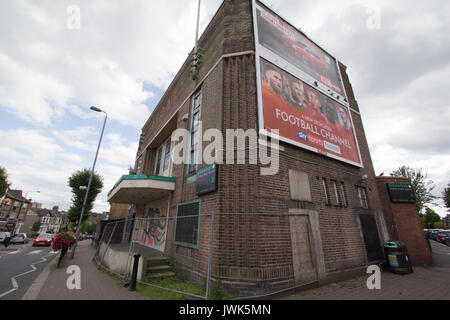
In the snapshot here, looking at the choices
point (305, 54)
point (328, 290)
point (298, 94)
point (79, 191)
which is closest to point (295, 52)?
point (305, 54)

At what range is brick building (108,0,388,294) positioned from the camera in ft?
19.1

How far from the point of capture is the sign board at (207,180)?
22.0ft

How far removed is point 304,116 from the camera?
906 cm

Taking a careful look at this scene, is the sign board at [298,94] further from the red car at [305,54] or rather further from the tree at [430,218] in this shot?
the tree at [430,218]

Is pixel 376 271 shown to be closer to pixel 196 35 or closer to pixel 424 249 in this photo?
pixel 424 249

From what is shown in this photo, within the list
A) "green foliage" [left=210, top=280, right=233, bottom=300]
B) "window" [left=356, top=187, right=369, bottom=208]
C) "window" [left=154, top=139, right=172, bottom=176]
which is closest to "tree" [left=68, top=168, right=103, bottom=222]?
"window" [left=154, top=139, right=172, bottom=176]

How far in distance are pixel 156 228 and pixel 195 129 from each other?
645 centimetres

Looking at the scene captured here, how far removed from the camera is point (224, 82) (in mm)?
8117

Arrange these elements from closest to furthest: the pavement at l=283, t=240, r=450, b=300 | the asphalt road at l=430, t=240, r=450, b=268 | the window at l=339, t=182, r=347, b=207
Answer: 1. the pavement at l=283, t=240, r=450, b=300
2. the window at l=339, t=182, r=347, b=207
3. the asphalt road at l=430, t=240, r=450, b=268

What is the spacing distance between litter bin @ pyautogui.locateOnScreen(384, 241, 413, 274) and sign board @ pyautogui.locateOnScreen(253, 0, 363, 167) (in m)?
4.29

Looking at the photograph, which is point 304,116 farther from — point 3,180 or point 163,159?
point 3,180

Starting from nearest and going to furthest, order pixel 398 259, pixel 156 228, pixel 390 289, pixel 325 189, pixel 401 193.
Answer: pixel 390 289 < pixel 398 259 < pixel 325 189 < pixel 156 228 < pixel 401 193

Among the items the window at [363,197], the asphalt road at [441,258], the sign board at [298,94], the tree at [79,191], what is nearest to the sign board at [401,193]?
the window at [363,197]

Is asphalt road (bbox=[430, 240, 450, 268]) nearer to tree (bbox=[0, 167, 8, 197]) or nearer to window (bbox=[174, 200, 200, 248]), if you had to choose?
window (bbox=[174, 200, 200, 248])
